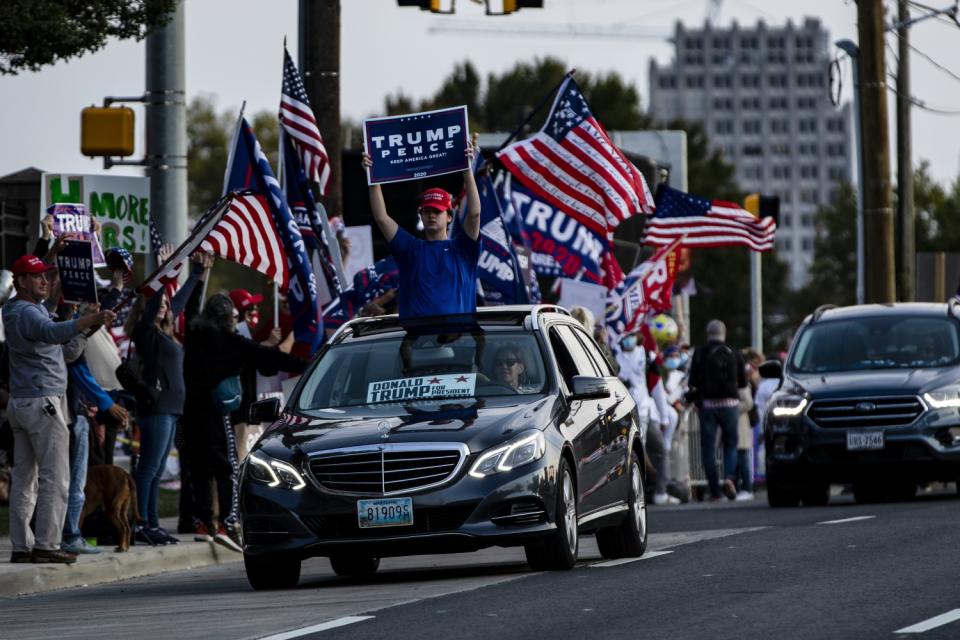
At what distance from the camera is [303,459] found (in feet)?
39.6

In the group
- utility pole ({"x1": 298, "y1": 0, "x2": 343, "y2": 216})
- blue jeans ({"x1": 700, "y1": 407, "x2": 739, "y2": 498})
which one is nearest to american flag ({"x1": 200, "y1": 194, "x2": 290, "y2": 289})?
utility pole ({"x1": 298, "y1": 0, "x2": 343, "y2": 216})

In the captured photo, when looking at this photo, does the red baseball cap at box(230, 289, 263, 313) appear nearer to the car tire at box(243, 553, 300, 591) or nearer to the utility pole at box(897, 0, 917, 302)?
the car tire at box(243, 553, 300, 591)

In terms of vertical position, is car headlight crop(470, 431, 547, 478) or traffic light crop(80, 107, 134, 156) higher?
traffic light crop(80, 107, 134, 156)

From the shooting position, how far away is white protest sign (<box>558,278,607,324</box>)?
2412 cm

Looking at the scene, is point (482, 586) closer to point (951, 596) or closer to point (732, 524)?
point (951, 596)

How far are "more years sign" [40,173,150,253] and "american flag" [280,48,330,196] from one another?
1.47m

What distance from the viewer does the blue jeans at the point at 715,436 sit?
81.1 feet

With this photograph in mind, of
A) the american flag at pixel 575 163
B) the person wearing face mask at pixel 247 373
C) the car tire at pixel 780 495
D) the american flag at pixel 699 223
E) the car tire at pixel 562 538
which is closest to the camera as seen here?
the car tire at pixel 562 538

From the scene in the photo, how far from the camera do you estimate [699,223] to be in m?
26.5

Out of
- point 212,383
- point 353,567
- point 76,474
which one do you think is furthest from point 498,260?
point 353,567

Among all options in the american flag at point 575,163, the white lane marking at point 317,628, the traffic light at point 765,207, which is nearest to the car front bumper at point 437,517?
the white lane marking at point 317,628

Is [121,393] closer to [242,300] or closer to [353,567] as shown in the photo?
[242,300]

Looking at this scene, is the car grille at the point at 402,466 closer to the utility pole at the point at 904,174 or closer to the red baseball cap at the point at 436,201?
the red baseball cap at the point at 436,201

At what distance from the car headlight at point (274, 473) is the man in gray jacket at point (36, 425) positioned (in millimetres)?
1878
